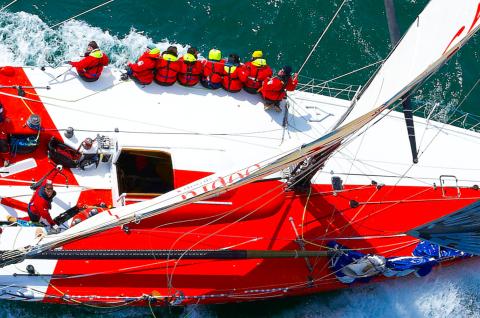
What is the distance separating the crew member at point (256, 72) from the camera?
12.3 metres

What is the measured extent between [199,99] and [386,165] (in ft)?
11.5

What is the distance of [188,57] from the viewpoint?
1213 centimetres

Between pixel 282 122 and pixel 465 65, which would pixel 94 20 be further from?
pixel 465 65

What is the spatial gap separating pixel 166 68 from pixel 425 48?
4839 mm

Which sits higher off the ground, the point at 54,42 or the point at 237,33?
the point at 237,33

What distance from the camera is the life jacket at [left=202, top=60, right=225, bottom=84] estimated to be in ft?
40.5

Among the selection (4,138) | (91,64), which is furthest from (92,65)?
(4,138)

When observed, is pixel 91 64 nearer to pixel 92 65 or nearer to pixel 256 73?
pixel 92 65

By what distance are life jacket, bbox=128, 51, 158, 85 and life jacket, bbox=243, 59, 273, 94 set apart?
5.29 ft

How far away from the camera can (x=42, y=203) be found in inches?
417

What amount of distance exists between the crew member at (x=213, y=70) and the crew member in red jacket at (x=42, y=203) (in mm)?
3414

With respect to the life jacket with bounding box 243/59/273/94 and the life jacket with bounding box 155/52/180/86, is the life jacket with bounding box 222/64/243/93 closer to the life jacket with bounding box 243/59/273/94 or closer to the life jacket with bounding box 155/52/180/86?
the life jacket with bounding box 243/59/273/94

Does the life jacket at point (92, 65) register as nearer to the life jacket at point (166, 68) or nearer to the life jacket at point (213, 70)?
the life jacket at point (166, 68)

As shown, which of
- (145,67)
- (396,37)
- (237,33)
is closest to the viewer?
(396,37)
